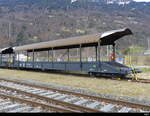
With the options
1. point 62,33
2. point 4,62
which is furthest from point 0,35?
point 4,62

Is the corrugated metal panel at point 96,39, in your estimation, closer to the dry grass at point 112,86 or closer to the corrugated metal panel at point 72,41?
the corrugated metal panel at point 72,41

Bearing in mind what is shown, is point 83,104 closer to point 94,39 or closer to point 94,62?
point 94,62

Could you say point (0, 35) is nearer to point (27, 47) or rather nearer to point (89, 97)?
point (27, 47)

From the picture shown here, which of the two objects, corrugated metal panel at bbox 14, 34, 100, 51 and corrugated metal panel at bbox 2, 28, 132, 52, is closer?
corrugated metal panel at bbox 2, 28, 132, 52

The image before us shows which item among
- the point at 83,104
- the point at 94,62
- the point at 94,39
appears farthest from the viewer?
the point at 94,62

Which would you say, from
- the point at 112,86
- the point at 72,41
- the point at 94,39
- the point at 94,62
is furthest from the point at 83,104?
the point at 72,41

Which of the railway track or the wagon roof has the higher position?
the wagon roof

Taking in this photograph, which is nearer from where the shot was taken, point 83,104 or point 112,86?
point 83,104

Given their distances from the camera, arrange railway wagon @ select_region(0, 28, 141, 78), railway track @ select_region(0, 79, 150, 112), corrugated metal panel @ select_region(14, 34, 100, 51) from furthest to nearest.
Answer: corrugated metal panel @ select_region(14, 34, 100, 51)
railway wagon @ select_region(0, 28, 141, 78)
railway track @ select_region(0, 79, 150, 112)

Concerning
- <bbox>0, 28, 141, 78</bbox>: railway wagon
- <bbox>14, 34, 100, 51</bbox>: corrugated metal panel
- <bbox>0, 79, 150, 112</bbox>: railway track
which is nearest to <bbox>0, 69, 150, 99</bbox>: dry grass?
<bbox>0, 28, 141, 78</bbox>: railway wagon

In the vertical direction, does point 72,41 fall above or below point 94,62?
above

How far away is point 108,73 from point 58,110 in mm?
9819

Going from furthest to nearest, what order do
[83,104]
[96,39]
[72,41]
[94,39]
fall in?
[72,41] < [94,39] < [96,39] < [83,104]

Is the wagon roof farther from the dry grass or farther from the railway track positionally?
the railway track
